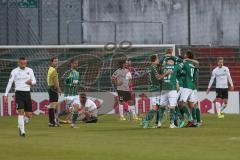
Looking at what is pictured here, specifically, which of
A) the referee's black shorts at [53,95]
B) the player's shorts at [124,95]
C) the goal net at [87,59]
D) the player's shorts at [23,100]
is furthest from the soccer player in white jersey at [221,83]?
the player's shorts at [23,100]

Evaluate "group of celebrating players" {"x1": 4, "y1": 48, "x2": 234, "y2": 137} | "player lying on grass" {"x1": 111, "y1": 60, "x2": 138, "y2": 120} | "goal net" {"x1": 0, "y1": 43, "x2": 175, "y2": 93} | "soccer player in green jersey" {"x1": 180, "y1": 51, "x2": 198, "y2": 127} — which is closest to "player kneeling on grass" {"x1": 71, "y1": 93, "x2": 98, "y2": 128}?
"group of celebrating players" {"x1": 4, "y1": 48, "x2": 234, "y2": 137}

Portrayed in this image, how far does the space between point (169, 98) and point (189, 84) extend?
1.84 metres

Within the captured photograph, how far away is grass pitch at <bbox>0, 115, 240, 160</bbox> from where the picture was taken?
1545 centimetres

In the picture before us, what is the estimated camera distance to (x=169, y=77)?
24.4 m

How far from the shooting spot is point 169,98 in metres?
24.4

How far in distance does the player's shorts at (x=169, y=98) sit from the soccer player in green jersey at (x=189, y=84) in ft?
3.90

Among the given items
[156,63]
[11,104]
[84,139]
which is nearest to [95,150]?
[84,139]

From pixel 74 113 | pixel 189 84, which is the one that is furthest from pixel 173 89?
pixel 74 113

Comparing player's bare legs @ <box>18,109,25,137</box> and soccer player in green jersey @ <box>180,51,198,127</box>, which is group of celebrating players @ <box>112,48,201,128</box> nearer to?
soccer player in green jersey @ <box>180,51,198,127</box>

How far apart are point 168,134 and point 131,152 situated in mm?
5760

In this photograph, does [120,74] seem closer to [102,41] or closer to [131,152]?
[102,41]

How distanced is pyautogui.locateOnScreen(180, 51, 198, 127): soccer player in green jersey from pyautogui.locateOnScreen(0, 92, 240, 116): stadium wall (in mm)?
10517

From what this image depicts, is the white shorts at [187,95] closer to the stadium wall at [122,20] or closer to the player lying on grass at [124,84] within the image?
the player lying on grass at [124,84]

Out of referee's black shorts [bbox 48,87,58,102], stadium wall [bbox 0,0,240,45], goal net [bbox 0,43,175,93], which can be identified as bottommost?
referee's black shorts [bbox 48,87,58,102]
